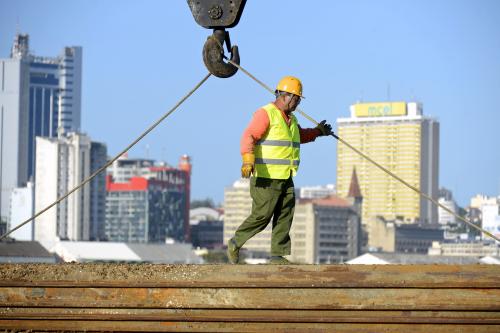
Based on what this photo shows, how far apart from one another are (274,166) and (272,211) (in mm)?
255

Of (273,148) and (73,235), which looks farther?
(73,235)


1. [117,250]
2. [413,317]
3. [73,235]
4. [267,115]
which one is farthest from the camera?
[73,235]

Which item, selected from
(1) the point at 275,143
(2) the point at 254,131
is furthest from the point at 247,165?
(1) the point at 275,143

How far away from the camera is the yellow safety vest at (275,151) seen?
9.91 m

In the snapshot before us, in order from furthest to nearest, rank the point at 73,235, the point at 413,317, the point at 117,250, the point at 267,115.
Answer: the point at 73,235 → the point at 117,250 → the point at 267,115 → the point at 413,317

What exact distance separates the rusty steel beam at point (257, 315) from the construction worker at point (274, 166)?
1.62 m

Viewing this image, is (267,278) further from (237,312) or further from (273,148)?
(273,148)

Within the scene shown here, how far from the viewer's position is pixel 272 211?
9938 millimetres

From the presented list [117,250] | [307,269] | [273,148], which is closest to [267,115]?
[273,148]

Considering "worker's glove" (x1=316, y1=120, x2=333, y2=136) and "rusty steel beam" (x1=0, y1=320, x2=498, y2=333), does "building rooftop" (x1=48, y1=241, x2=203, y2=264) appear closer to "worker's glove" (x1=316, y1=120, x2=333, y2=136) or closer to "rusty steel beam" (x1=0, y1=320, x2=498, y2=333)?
"worker's glove" (x1=316, y1=120, x2=333, y2=136)

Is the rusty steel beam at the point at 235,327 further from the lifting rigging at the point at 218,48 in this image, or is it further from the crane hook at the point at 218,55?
the crane hook at the point at 218,55

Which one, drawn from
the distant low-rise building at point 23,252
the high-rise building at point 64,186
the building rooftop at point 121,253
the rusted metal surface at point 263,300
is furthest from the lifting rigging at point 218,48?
the high-rise building at point 64,186

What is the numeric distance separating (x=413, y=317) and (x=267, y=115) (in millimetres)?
2167

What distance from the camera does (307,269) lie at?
27.8 ft
